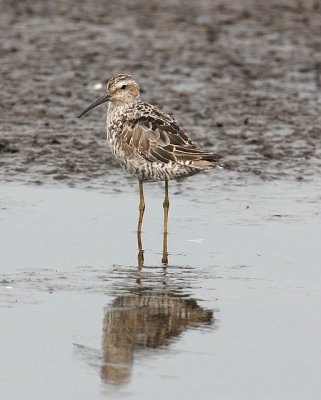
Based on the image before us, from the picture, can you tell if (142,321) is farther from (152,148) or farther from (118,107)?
(118,107)

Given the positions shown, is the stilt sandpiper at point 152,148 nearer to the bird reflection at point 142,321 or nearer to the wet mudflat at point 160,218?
the wet mudflat at point 160,218

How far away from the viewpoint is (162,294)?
9.95 meters

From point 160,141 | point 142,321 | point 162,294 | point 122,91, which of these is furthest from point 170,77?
point 142,321

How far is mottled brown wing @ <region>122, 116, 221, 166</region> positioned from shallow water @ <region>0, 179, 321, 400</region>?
2.38ft

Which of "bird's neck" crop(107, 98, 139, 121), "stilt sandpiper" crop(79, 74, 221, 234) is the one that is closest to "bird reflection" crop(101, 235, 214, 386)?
"stilt sandpiper" crop(79, 74, 221, 234)

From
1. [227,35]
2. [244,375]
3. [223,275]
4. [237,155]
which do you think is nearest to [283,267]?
[223,275]

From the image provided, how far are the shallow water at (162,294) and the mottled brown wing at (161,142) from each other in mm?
726

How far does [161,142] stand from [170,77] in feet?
23.9

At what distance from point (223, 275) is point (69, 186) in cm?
349

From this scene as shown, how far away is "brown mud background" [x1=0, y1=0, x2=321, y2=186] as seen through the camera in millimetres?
14938

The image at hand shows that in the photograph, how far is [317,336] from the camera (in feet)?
29.3

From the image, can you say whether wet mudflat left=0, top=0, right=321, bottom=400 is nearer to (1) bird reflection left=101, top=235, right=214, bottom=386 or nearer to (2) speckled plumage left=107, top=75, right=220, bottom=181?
(1) bird reflection left=101, top=235, right=214, bottom=386

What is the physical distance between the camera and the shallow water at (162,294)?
8.09m

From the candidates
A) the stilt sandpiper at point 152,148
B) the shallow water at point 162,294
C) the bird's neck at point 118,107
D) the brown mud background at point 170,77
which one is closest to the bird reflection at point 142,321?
the shallow water at point 162,294
